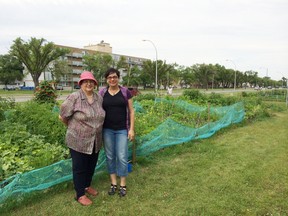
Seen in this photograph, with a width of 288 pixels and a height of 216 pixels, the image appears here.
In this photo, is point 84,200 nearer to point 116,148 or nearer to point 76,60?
point 116,148

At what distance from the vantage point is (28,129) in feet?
18.8

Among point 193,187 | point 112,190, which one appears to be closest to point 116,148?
point 112,190

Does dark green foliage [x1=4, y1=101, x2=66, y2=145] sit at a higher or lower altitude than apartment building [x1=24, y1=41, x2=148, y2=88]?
lower

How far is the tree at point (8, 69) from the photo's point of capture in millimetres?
48316

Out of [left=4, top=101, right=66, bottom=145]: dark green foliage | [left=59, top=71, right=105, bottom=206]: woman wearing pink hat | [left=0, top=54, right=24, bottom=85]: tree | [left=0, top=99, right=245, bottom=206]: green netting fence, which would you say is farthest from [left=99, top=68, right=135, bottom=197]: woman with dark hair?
[left=0, top=54, right=24, bottom=85]: tree

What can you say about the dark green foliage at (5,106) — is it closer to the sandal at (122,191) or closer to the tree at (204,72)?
the sandal at (122,191)

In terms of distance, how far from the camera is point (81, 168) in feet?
10.8

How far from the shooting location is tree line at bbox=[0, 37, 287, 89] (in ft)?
103

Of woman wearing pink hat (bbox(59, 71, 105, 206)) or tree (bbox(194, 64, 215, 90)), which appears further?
tree (bbox(194, 64, 215, 90))

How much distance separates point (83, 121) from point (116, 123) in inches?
18.1

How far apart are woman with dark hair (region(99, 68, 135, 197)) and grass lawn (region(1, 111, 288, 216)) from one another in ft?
1.45

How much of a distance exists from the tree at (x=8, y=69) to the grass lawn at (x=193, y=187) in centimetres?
5055

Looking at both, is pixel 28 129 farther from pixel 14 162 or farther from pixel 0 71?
pixel 0 71

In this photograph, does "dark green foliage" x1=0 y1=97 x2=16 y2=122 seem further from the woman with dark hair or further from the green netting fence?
the woman with dark hair
